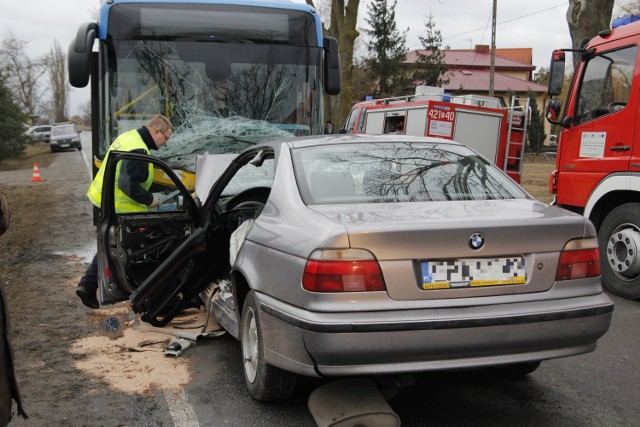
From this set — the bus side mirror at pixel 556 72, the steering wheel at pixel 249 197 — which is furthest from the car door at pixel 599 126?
the steering wheel at pixel 249 197

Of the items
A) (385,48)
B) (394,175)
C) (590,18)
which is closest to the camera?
(394,175)

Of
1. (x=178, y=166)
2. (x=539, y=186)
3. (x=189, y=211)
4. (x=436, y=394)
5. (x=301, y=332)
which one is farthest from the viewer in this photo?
(x=539, y=186)

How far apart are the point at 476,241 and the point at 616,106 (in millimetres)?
4341

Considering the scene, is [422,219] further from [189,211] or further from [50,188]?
[50,188]

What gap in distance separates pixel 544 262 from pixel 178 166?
4.47m

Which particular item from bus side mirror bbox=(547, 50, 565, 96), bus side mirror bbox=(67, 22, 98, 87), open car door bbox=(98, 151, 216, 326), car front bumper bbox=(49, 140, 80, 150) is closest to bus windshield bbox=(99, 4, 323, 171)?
bus side mirror bbox=(67, 22, 98, 87)

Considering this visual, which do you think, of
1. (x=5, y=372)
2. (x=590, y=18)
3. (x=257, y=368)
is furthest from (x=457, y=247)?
(x=590, y=18)

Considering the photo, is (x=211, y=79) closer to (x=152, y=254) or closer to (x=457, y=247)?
(x=152, y=254)

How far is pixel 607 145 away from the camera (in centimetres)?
677

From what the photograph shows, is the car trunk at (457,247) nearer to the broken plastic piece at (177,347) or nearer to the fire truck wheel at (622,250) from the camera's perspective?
the broken plastic piece at (177,347)

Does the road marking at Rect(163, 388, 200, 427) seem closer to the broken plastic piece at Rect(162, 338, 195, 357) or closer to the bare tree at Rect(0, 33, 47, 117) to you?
the broken plastic piece at Rect(162, 338, 195, 357)


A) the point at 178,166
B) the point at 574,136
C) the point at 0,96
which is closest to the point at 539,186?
the point at 574,136

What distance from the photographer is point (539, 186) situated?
17859 mm

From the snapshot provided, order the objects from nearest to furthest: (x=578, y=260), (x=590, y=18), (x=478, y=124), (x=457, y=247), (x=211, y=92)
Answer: (x=457, y=247) → (x=578, y=260) → (x=211, y=92) → (x=590, y=18) → (x=478, y=124)
